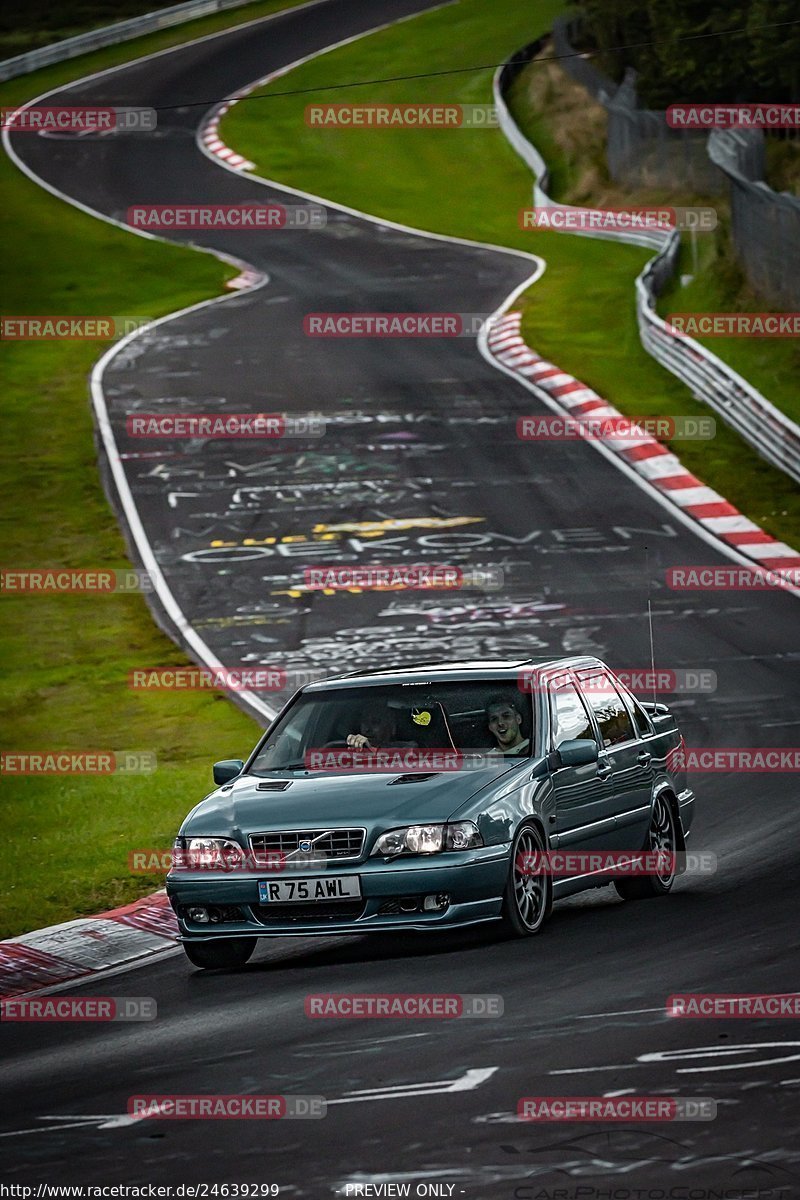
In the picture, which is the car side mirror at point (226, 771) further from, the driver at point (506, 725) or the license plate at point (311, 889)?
the driver at point (506, 725)

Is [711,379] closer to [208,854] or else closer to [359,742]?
[359,742]

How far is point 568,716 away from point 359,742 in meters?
1.23

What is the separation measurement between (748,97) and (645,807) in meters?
41.2

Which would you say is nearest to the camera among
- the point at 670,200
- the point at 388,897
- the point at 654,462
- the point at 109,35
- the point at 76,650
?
the point at 388,897

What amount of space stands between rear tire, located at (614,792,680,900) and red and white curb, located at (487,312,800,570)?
10.7 metres

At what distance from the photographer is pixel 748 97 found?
49.9 meters

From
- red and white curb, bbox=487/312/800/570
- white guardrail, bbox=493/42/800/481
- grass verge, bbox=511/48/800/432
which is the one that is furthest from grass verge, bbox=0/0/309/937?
grass verge, bbox=511/48/800/432

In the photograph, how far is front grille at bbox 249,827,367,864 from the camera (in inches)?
389

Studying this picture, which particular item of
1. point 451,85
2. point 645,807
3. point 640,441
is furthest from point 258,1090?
point 451,85

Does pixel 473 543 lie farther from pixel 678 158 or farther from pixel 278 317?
pixel 678 158

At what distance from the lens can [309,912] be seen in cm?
993

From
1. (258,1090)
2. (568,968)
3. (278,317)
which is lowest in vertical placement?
(278,317)

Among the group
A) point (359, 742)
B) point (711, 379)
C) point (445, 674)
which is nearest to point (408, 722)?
point (359, 742)

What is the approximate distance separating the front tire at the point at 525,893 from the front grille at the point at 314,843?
0.78 m
